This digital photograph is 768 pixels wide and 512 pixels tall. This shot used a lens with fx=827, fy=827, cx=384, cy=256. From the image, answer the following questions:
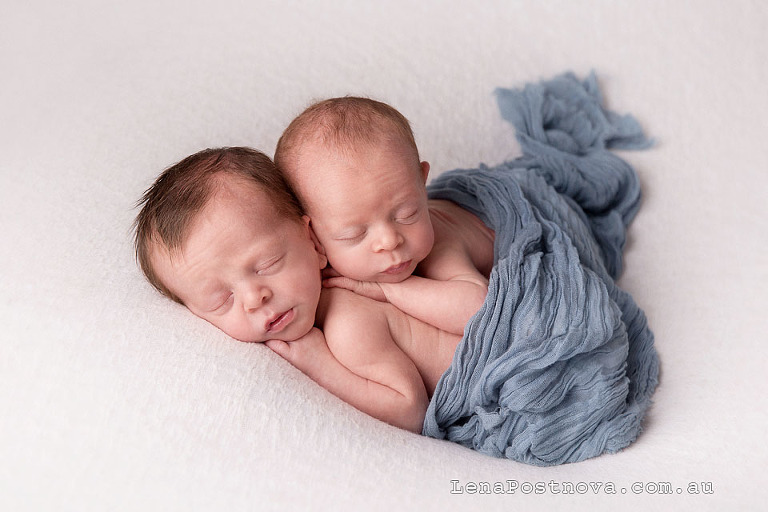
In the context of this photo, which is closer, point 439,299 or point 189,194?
point 189,194

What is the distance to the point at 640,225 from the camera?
68.1 inches

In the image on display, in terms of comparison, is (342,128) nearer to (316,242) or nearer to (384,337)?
(316,242)

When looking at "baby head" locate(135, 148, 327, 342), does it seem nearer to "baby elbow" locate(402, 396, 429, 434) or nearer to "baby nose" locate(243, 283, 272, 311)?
"baby nose" locate(243, 283, 272, 311)

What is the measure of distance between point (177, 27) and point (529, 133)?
0.82m

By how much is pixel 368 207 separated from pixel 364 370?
257mm

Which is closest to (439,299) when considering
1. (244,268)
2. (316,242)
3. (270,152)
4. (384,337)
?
(384,337)

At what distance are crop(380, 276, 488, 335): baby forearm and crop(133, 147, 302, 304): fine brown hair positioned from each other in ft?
0.70

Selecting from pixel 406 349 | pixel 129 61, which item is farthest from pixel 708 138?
pixel 129 61

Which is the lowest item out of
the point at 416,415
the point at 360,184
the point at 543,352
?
the point at 416,415

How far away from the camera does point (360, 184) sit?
126 cm

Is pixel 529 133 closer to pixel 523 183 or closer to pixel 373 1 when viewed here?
pixel 523 183

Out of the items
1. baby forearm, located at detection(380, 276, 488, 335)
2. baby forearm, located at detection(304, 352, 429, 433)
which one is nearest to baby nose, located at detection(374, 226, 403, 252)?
baby forearm, located at detection(380, 276, 488, 335)

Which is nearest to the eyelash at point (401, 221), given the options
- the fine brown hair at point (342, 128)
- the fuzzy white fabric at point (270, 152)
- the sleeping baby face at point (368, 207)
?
the sleeping baby face at point (368, 207)

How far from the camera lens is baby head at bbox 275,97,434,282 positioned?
1.27m
